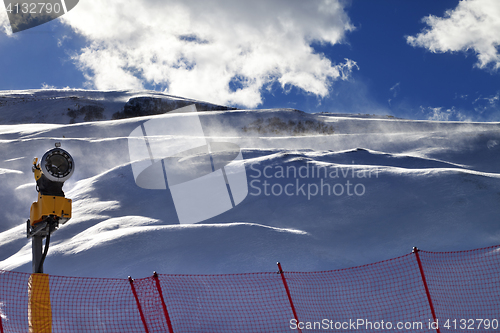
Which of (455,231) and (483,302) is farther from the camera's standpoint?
(455,231)

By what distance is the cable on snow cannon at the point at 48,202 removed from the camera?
12.0ft

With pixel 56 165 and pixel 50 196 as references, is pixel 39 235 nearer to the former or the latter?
pixel 50 196

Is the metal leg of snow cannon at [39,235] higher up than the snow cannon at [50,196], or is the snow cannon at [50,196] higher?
the snow cannon at [50,196]

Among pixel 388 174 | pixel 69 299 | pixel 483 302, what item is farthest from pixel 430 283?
pixel 69 299

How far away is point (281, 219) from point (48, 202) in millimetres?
6427

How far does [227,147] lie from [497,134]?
39.4ft

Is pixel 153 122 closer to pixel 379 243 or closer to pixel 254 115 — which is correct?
pixel 254 115

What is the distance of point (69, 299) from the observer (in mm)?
6090

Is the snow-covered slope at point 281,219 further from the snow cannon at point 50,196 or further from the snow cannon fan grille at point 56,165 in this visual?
the snow cannon fan grille at point 56,165

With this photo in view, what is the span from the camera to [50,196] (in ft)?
12.1

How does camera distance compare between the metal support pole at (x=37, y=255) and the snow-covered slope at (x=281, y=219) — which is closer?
the metal support pole at (x=37, y=255)

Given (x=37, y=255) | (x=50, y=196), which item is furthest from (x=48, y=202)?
(x=37, y=255)
